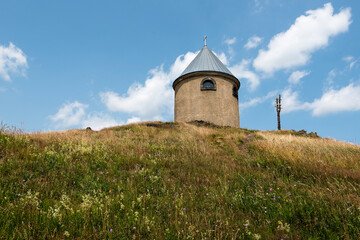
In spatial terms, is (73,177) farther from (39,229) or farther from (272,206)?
(272,206)

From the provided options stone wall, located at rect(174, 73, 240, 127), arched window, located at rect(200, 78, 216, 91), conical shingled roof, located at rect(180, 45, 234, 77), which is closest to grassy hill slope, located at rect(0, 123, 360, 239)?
stone wall, located at rect(174, 73, 240, 127)

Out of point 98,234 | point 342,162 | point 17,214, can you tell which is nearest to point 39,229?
point 17,214

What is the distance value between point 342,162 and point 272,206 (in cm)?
395

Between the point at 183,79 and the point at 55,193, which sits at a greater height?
the point at 183,79

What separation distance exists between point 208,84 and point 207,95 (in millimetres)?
1256

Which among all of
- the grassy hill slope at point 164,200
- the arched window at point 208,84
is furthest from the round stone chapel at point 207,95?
the grassy hill slope at point 164,200

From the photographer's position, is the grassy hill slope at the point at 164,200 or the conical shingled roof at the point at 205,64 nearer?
the grassy hill slope at the point at 164,200

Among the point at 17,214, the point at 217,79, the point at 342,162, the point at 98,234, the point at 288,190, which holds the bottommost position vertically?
the point at 98,234

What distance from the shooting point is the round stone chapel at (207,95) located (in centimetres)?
2064

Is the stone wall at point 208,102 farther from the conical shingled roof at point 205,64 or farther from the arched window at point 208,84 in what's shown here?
the conical shingled roof at point 205,64

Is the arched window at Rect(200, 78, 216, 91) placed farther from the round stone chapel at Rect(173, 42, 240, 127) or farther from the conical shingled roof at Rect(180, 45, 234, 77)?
the conical shingled roof at Rect(180, 45, 234, 77)

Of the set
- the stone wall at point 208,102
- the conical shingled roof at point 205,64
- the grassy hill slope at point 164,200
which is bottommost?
the grassy hill slope at point 164,200

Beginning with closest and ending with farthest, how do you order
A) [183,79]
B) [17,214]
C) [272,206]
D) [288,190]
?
[17,214]
[272,206]
[288,190]
[183,79]

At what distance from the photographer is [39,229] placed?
275 centimetres
